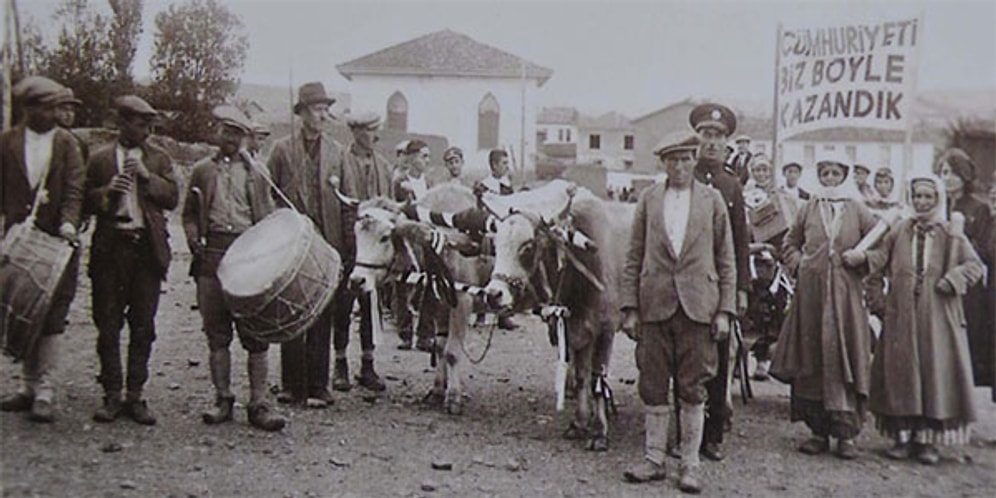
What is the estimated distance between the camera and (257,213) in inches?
213

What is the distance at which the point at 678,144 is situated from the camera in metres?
4.89

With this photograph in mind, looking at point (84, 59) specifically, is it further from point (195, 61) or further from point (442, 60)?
point (442, 60)

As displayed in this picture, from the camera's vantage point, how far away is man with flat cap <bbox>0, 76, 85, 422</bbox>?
451 centimetres

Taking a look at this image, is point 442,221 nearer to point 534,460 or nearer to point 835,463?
point 534,460

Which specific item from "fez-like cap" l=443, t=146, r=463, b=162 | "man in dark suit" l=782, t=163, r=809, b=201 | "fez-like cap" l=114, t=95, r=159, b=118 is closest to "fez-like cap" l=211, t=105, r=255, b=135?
"fez-like cap" l=114, t=95, r=159, b=118

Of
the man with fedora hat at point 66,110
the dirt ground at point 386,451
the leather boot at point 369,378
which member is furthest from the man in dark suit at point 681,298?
the man with fedora hat at point 66,110

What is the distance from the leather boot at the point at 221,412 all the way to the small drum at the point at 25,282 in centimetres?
107

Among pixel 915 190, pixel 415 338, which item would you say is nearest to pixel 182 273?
pixel 415 338

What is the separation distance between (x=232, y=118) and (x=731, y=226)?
9.56 ft

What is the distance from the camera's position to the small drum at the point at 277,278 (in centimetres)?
480

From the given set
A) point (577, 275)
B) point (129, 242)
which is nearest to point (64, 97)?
point (129, 242)

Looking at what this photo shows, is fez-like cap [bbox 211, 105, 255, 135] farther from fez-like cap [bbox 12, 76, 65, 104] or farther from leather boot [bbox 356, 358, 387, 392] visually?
leather boot [bbox 356, 358, 387, 392]

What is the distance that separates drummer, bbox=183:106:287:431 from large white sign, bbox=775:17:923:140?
4096mm

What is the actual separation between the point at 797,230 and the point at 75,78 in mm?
4295
